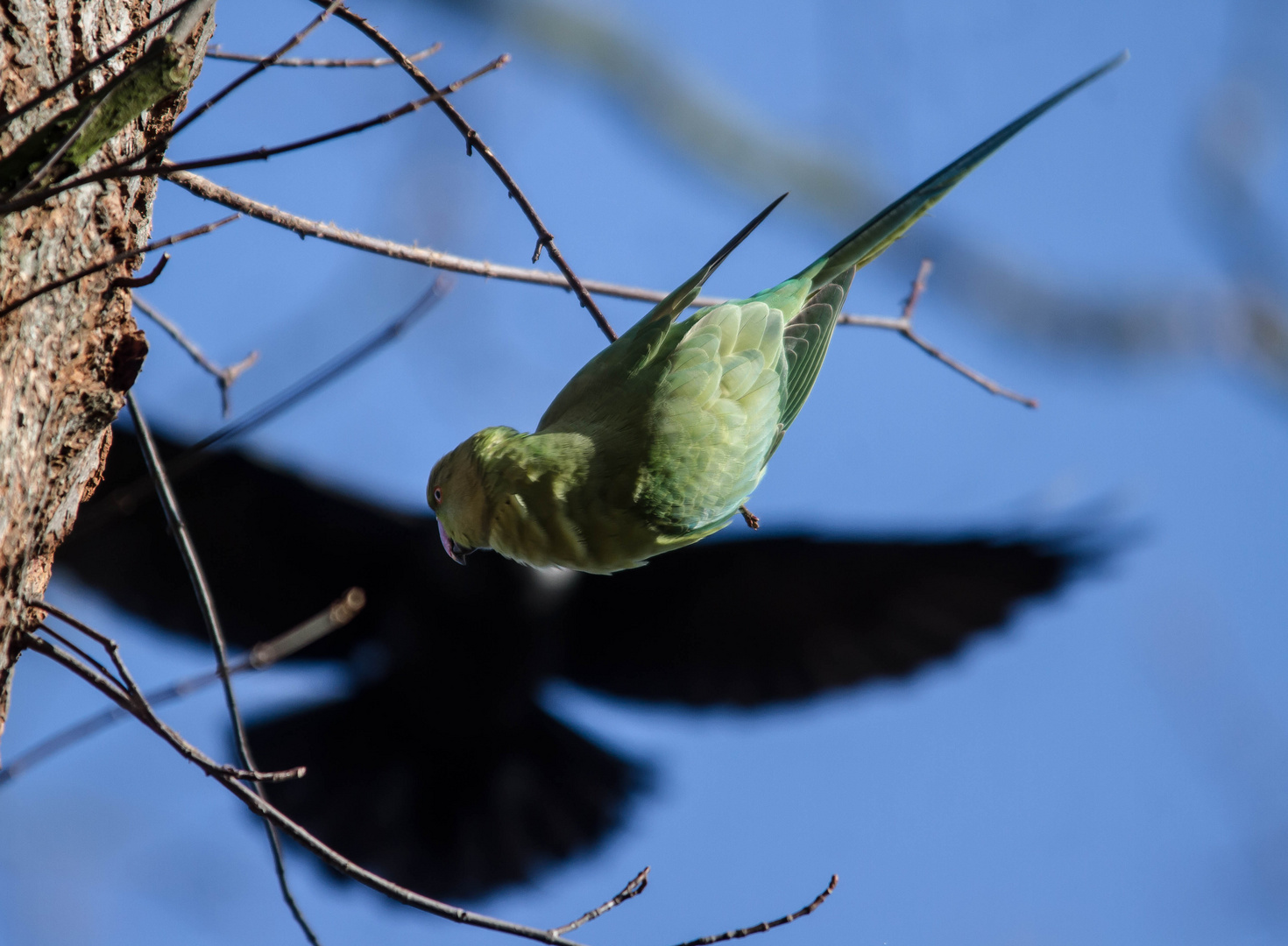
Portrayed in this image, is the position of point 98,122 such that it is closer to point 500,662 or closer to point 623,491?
point 623,491

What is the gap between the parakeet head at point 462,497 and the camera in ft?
7.55

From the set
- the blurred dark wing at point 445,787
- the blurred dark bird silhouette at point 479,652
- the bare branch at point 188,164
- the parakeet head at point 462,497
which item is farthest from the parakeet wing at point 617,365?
the blurred dark wing at point 445,787

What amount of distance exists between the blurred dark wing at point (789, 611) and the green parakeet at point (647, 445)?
2.26 m

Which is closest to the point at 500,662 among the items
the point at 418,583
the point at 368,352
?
the point at 418,583

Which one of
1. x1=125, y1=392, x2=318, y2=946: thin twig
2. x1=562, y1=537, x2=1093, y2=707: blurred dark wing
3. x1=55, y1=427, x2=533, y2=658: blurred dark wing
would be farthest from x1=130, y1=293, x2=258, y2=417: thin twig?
x1=562, y1=537, x2=1093, y2=707: blurred dark wing

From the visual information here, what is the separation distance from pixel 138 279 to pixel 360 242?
407 millimetres

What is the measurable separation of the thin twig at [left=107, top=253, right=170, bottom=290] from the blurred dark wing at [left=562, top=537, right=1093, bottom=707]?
367 centimetres

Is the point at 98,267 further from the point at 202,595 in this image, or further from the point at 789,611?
the point at 789,611

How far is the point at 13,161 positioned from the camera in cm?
117

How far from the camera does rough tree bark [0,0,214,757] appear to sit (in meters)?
1.23

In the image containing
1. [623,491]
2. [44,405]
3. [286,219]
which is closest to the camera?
[44,405]

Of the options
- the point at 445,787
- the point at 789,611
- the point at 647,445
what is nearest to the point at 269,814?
the point at 647,445

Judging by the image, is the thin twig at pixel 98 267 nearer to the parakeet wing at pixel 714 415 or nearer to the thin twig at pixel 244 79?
the thin twig at pixel 244 79

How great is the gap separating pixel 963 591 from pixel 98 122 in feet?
13.5
